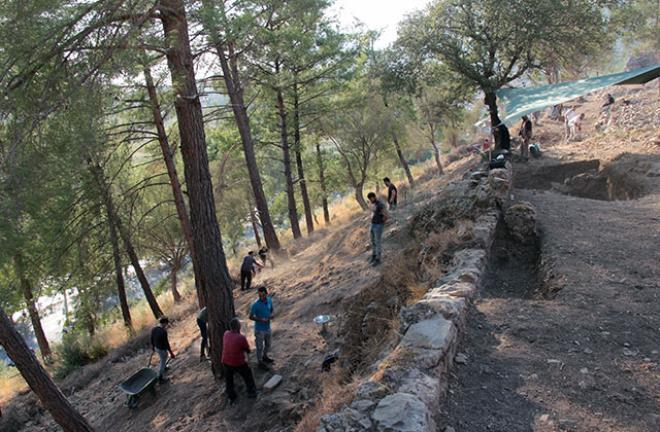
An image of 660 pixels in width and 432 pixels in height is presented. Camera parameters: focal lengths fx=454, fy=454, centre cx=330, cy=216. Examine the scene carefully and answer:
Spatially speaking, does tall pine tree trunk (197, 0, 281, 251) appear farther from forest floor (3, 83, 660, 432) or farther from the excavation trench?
the excavation trench

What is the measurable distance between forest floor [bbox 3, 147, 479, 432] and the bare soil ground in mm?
1370

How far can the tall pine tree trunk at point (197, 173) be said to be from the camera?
6.87m

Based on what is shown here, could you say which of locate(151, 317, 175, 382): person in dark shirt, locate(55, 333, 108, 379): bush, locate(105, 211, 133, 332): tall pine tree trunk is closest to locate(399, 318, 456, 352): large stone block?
locate(151, 317, 175, 382): person in dark shirt

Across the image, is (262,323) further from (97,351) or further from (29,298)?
(29,298)

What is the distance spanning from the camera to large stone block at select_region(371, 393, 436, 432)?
3348 millimetres

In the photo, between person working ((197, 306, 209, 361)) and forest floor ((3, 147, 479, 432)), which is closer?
forest floor ((3, 147, 479, 432))

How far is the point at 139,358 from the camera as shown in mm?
12438

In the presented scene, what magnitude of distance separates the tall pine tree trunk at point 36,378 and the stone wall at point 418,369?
5508mm

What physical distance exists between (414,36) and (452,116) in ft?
15.9

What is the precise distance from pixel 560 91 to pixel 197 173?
9.33 metres

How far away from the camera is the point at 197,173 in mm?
7543

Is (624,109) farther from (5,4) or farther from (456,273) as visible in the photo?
(5,4)

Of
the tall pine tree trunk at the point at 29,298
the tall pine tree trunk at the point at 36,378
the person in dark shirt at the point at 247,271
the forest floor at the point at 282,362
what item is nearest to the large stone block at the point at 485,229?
the forest floor at the point at 282,362

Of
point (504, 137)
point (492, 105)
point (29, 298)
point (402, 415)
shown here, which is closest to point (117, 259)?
Answer: point (29, 298)
